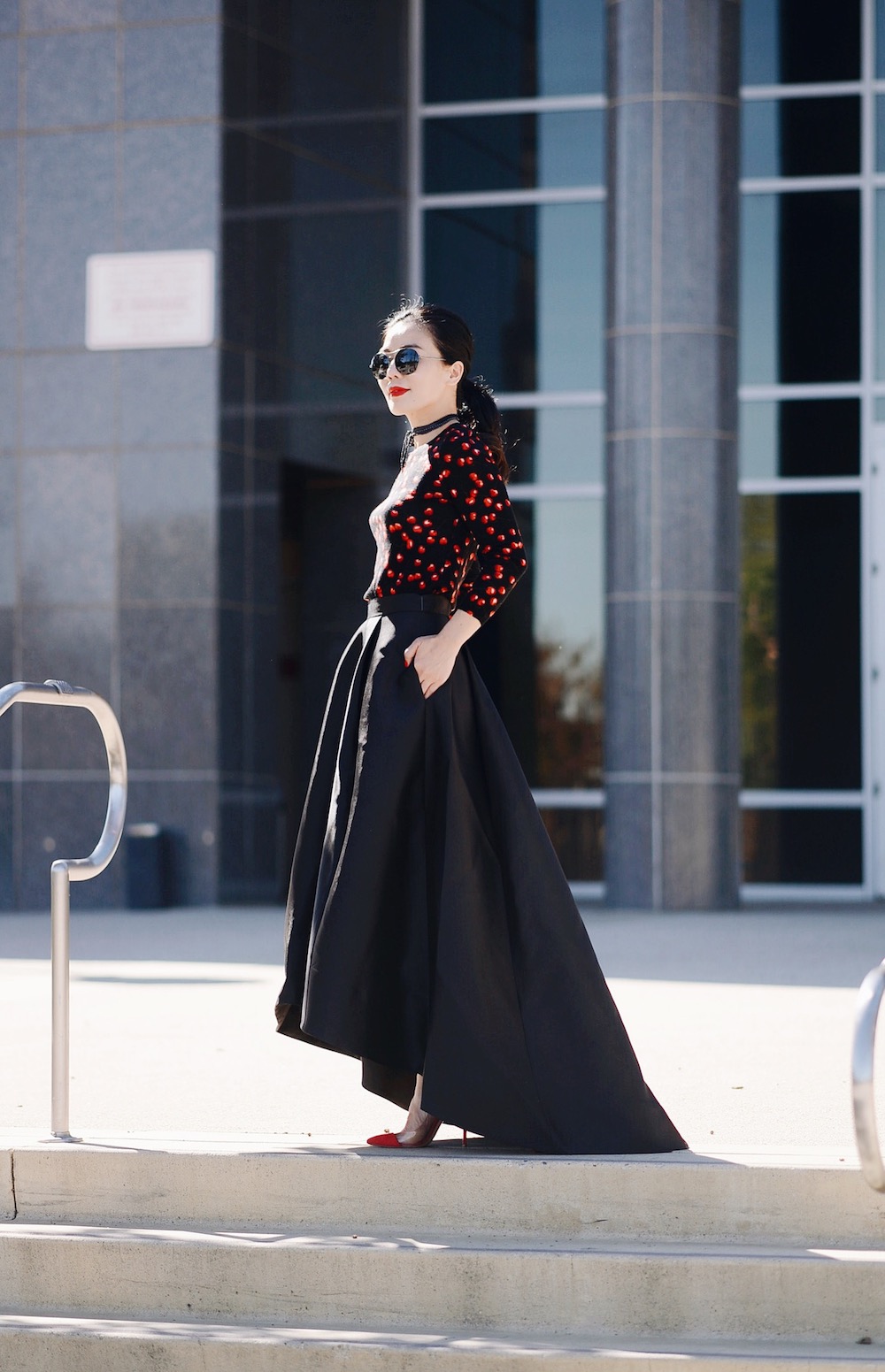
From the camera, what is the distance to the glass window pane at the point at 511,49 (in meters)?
14.1

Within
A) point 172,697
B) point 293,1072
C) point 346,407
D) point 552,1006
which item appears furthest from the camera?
point 346,407

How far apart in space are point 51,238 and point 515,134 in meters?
3.65

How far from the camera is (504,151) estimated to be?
14.2m

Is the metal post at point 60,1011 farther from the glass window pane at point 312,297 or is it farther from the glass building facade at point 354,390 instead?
the glass window pane at point 312,297

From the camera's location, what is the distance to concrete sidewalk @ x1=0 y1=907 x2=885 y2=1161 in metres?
4.77

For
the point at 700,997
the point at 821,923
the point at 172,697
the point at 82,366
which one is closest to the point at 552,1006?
the point at 700,997

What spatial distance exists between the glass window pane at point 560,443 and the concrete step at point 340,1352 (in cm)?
1072

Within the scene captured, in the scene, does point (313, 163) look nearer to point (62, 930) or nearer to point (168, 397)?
point (168, 397)

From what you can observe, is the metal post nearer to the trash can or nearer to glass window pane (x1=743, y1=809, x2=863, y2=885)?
the trash can

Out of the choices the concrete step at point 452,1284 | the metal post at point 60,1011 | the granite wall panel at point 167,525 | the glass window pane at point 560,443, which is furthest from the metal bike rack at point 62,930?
the glass window pane at point 560,443

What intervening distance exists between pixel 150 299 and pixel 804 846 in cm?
602

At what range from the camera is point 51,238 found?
12.9 m

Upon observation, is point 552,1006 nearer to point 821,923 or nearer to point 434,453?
point 434,453

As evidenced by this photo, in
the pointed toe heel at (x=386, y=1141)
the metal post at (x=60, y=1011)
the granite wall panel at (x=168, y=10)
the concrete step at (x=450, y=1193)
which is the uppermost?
the granite wall panel at (x=168, y=10)
